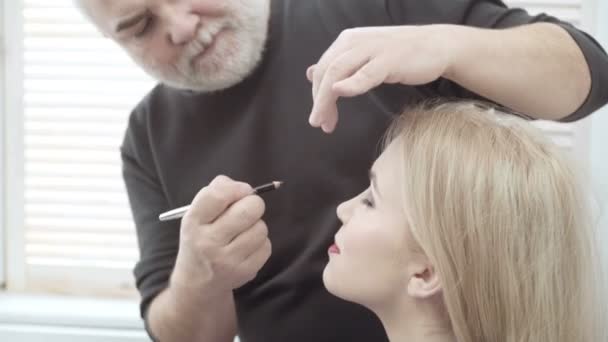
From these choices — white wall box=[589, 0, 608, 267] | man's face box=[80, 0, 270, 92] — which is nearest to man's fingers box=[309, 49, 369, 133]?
man's face box=[80, 0, 270, 92]

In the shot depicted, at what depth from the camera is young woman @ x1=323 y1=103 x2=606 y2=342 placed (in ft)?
2.78

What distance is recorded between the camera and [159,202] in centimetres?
128

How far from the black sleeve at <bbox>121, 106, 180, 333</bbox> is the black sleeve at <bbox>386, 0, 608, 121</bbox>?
54 cm

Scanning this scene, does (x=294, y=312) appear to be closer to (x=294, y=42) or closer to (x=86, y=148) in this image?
(x=294, y=42)

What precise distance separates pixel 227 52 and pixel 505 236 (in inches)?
22.1

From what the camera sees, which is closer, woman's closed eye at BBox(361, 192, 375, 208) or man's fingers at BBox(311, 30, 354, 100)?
man's fingers at BBox(311, 30, 354, 100)

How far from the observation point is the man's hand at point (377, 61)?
2.62ft

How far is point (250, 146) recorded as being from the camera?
1.19 m

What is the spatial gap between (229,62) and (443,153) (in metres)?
0.43

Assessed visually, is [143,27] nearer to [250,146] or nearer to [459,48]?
[250,146]

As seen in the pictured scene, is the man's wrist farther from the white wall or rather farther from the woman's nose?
the white wall

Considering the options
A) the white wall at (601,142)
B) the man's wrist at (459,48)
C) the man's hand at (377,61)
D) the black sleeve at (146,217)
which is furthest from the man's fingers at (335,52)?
the white wall at (601,142)

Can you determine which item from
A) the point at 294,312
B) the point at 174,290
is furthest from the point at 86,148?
the point at 294,312

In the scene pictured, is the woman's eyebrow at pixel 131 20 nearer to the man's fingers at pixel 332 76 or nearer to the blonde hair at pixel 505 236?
the man's fingers at pixel 332 76
